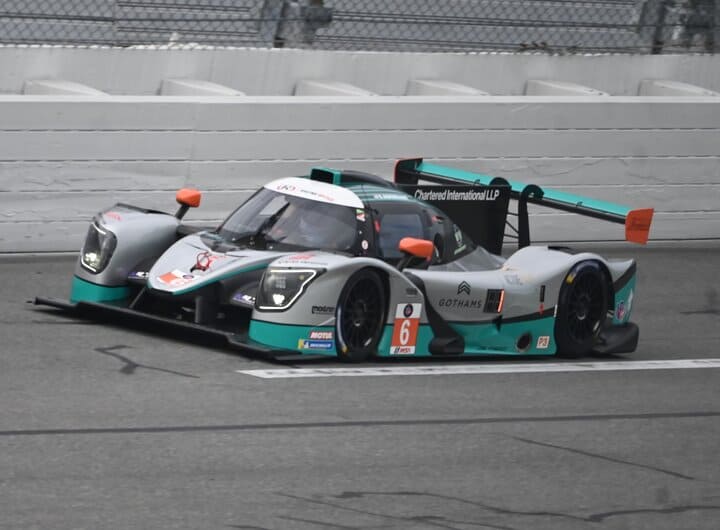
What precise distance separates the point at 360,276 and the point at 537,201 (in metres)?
2.25

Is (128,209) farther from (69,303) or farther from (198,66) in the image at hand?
(198,66)

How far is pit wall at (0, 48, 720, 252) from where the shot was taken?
455 inches

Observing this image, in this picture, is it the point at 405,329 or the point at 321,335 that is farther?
the point at 405,329

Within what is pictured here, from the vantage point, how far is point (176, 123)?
11984 millimetres

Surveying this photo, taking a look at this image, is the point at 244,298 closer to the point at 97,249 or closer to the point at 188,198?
the point at 97,249

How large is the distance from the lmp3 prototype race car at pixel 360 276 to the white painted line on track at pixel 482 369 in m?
0.14

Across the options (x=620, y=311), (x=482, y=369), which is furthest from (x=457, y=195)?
(x=482, y=369)

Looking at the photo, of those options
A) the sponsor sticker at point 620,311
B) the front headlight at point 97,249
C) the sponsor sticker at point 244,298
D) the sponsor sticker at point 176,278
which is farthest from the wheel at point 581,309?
the front headlight at point 97,249

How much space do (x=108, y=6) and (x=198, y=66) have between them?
1296 mm

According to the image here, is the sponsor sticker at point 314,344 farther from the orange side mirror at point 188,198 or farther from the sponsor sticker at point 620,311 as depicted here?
the sponsor sticker at point 620,311

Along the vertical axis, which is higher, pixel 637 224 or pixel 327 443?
pixel 637 224

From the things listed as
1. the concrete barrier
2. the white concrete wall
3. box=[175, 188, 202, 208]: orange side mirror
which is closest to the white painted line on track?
box=[175, 188, 202, 208]: orange side mirror

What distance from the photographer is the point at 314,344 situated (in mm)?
8180

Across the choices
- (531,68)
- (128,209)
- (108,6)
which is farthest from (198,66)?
(128,209)
